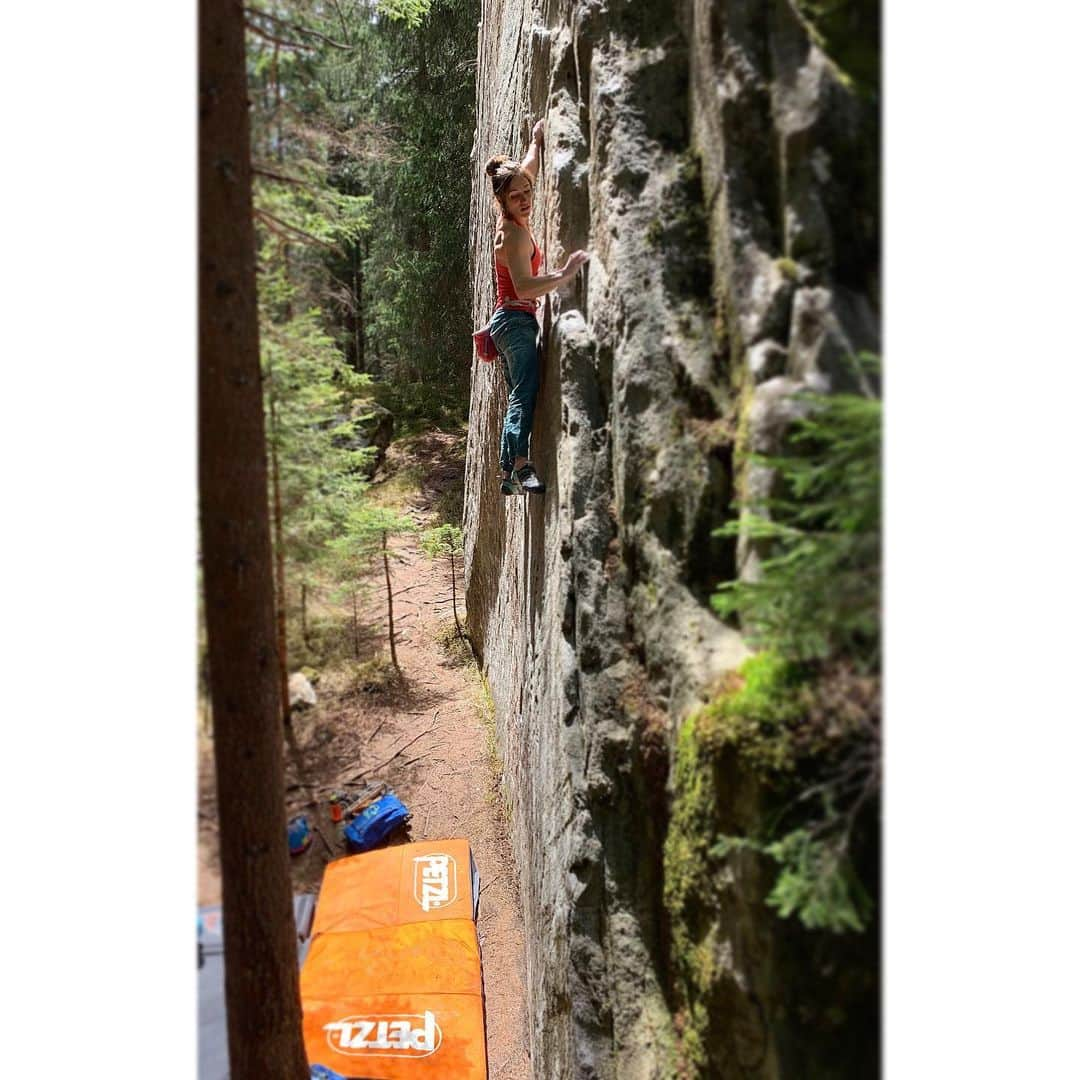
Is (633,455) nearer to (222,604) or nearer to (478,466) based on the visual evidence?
(222,604)

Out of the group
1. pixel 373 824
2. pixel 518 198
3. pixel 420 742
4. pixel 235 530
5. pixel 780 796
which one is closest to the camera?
pixel 780 796

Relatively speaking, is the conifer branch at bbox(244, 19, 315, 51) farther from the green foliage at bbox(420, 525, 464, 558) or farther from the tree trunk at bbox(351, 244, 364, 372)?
the green foliage at bbox(420, 525, 464, 558)

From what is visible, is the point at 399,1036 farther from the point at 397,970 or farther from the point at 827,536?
the point at 827,536

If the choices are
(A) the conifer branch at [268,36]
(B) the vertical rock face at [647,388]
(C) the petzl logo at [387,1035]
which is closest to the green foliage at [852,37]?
(B) the vertical rock face at [647,388]

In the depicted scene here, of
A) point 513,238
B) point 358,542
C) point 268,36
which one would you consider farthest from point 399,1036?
point 513,238

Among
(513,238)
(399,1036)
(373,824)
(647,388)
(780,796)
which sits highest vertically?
(513,238)
